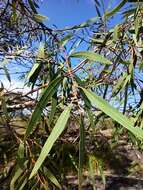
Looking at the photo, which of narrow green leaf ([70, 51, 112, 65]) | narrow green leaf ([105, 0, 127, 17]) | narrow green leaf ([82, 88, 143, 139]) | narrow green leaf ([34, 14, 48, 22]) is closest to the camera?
narrow green leaf ([82, 88, 143, 139])

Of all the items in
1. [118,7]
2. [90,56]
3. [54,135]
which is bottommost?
[54,135]

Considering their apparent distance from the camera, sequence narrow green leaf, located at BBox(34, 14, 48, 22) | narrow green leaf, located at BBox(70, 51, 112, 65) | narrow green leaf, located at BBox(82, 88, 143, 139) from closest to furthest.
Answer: narrow green leaf, located at BBox(82, 88, 143, 139) → narrow green leaf, located at BBox(70, 51, 112, 65) → narrow green leaf, located at BBox(34, 14, 48, 22)

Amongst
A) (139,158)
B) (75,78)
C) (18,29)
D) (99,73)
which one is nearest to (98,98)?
(75,78)

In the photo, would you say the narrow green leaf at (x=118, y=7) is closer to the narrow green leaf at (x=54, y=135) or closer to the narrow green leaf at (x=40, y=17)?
the narrow green leaf at (x=40, y=17)

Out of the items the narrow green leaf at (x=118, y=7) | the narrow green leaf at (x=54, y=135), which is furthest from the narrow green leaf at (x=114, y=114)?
the narrow green leaf at (x=118, y=7)

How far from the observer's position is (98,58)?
127 centimetres

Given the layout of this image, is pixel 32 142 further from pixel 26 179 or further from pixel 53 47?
pixel 53 47

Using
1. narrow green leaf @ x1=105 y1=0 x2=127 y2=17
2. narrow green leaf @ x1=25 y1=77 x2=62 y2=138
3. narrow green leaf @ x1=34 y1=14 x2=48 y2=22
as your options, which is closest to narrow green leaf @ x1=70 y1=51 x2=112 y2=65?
narrow green leaf @ x1=25 y1=77 x2=62 y2=138

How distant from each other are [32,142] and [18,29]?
1.09 metres

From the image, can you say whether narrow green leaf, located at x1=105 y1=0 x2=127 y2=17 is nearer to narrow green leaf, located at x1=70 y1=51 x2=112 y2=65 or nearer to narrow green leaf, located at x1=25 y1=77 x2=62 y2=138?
narrow green leaf, located at x1=70 y1=51 x2=112 y2=65

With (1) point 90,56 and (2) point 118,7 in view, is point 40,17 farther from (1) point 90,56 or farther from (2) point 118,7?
(1) point 90,56

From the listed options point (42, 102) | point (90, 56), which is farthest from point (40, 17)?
point (42, 102)

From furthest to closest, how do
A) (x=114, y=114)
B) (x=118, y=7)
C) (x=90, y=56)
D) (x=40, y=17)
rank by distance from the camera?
(x=40, y=17) → (x=118, y=7) → (x=90, y=56) → (x=114, y=114)

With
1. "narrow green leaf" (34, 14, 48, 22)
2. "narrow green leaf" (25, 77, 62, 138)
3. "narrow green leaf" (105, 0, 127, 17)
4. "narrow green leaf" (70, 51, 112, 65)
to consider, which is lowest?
"narrow green leaf" (25, 77, 62, 138)
